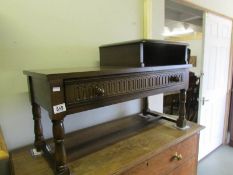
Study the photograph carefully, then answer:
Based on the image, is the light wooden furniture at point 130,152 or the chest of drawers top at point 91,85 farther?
the light wooden furniture at point 130,152

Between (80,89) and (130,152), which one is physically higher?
(80,89)

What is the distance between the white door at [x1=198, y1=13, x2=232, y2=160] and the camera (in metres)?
2.38

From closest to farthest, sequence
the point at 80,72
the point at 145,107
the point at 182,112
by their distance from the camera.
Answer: the point at 80,72, the point at 182,112, the point at 145,107

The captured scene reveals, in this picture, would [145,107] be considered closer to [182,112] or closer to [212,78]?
[182,112]

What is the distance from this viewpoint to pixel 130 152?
1011mm

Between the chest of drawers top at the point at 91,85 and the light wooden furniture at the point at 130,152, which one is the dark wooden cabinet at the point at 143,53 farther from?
the light wooden furniture at the point at 130,152

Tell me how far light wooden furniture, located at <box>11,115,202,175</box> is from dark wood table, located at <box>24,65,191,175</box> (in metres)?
0.12

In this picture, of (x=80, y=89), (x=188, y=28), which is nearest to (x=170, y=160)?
(x=80, y=89)

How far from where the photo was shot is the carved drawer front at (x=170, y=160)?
3.28 ft

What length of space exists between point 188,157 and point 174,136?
0.25m

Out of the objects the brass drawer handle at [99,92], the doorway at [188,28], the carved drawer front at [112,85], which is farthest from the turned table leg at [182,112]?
the doorway at [188,28]

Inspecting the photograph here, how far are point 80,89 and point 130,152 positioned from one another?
1.58 ft

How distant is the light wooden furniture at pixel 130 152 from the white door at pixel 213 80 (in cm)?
132

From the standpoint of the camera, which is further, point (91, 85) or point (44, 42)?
point (44, 42)
